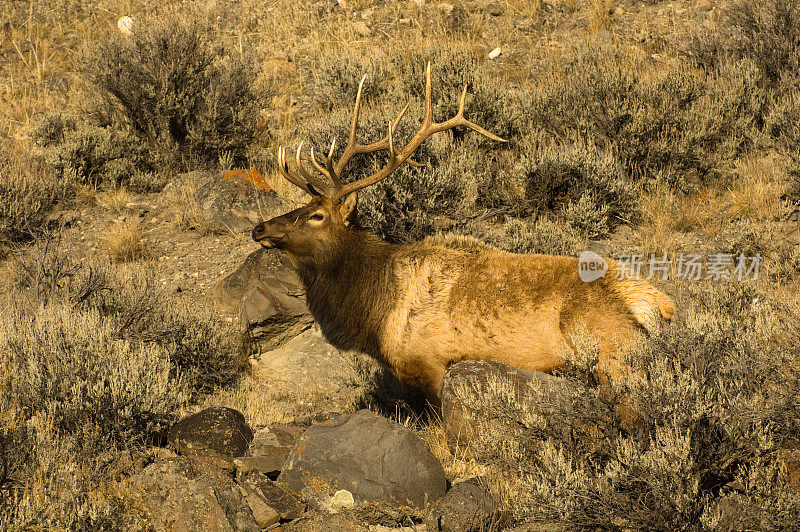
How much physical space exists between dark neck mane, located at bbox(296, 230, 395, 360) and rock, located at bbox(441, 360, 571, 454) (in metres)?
0.95

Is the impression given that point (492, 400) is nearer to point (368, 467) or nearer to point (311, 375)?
point (368, 467)

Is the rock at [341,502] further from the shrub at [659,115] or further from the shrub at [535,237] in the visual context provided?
the shrub at [659,115]

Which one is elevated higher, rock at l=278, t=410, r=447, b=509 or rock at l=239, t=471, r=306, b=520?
rock at l=278, t=410, r=447, b=509

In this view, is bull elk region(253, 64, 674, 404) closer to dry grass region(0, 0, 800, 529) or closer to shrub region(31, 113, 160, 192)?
dry grass region(0, 0, 800, 529)

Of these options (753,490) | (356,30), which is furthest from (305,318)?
(356,30)

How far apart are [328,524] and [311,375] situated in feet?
9.90

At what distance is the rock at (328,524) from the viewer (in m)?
3.80

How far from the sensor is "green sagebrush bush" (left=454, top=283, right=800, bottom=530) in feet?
11.1

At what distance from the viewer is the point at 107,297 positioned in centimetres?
645

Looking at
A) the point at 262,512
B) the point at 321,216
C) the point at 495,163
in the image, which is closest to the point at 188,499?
the point at 262,512

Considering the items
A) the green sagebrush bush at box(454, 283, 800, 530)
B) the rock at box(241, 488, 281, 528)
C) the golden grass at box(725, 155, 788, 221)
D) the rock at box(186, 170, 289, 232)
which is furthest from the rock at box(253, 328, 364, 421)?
the golden grass at box(725, 155, 788, 221)

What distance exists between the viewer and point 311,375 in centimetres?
678

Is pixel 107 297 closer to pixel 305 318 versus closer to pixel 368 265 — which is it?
pixel 305 318

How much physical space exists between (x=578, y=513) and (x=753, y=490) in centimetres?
86
